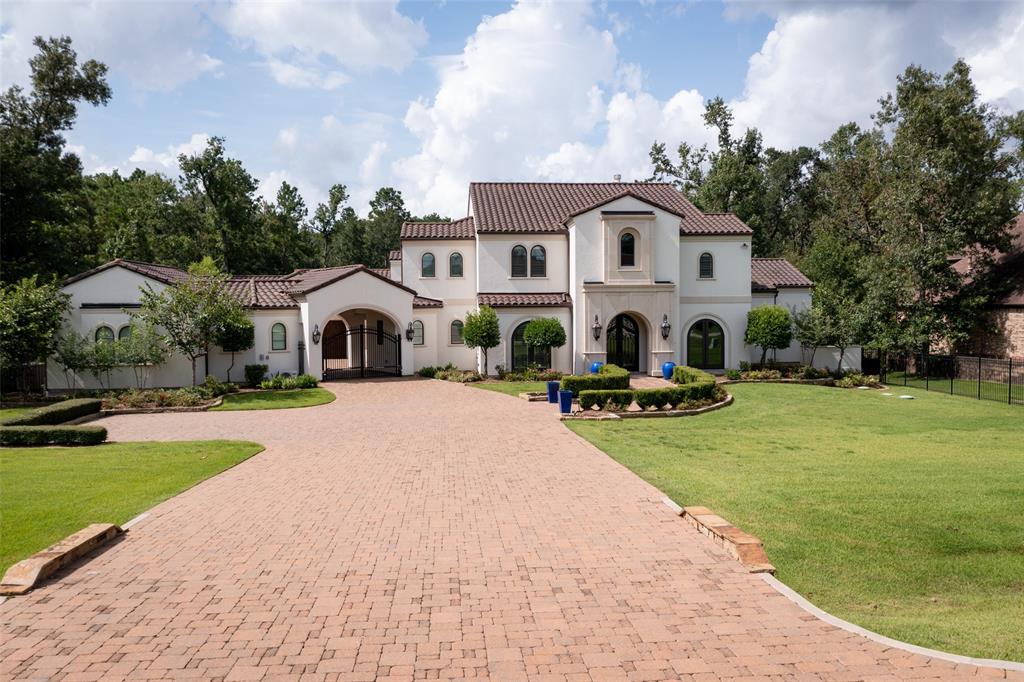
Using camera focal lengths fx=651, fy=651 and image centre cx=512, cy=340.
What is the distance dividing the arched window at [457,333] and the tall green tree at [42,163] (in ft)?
65.9

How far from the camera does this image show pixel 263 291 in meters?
32.1

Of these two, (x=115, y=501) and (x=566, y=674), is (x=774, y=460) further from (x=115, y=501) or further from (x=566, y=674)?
(x=115, y=501)

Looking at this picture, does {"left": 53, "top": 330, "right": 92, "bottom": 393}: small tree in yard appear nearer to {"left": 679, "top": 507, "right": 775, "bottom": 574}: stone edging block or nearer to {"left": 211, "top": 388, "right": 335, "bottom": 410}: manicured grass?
{"left": 211, "top": 388, "right": 335, "bottom": 410}: manicured grass

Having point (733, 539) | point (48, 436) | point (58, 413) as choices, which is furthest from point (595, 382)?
point (58, 413)

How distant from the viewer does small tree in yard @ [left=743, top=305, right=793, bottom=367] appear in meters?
31.4

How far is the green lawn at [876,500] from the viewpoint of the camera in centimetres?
712

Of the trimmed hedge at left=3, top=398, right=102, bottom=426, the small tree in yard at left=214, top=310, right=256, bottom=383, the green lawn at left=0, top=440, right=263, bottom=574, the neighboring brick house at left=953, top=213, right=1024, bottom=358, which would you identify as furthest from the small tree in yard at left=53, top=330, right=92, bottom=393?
the neighboring brick house at left=953, top=213, right=1024, bottom=358

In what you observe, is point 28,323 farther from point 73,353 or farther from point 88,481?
point 88,481

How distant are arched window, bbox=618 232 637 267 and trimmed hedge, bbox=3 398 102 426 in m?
22.4

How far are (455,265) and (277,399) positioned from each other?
1227cm

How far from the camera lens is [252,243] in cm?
4981

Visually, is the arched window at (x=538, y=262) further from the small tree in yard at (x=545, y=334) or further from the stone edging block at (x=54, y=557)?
the stone edging block at (x=54, y=557)

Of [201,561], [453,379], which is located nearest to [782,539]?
[201,561]

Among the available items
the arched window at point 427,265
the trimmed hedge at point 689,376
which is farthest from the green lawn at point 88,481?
the arched window at point 427,265
